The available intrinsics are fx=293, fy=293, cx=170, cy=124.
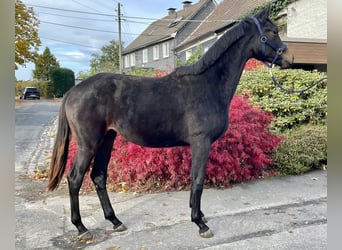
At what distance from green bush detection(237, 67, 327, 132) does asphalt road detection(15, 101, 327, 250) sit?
190 cm

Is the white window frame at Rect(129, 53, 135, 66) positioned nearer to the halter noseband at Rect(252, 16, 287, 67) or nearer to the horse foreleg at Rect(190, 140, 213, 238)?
the halter noseband at Rect(252, 16, 287, 67)

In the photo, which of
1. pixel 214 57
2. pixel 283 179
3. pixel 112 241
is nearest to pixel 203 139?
pixel 214 57

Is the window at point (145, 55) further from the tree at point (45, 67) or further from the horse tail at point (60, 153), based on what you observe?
the horse tail at point (60, 153)

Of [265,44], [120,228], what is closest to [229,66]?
[265,44]

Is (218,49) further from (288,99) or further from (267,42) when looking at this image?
(288,99)

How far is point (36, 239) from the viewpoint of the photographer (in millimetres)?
2818

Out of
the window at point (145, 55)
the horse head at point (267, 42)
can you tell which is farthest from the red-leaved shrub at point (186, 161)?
the window at point (145, 55)

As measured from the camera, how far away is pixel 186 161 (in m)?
4.26

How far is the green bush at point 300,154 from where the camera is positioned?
5090 millimetres

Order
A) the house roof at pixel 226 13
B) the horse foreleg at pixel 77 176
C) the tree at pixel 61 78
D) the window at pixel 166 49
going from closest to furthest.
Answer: the horse foreleg at pixel 77 176
the house roof at pixel 226 13
the window at pixel 166 49
the tree at pixel 61 78

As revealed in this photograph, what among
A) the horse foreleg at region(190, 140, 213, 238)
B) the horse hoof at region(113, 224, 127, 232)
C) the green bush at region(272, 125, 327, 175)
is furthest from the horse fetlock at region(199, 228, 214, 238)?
the green bush at region(272, 125, 327, 175)

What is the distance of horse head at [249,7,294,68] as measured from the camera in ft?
9.50

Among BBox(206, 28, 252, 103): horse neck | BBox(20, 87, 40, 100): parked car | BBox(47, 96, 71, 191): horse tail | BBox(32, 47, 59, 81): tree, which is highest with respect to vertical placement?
BBox(32, 47, 59, 81): tree

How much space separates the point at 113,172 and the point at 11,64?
3.65m
